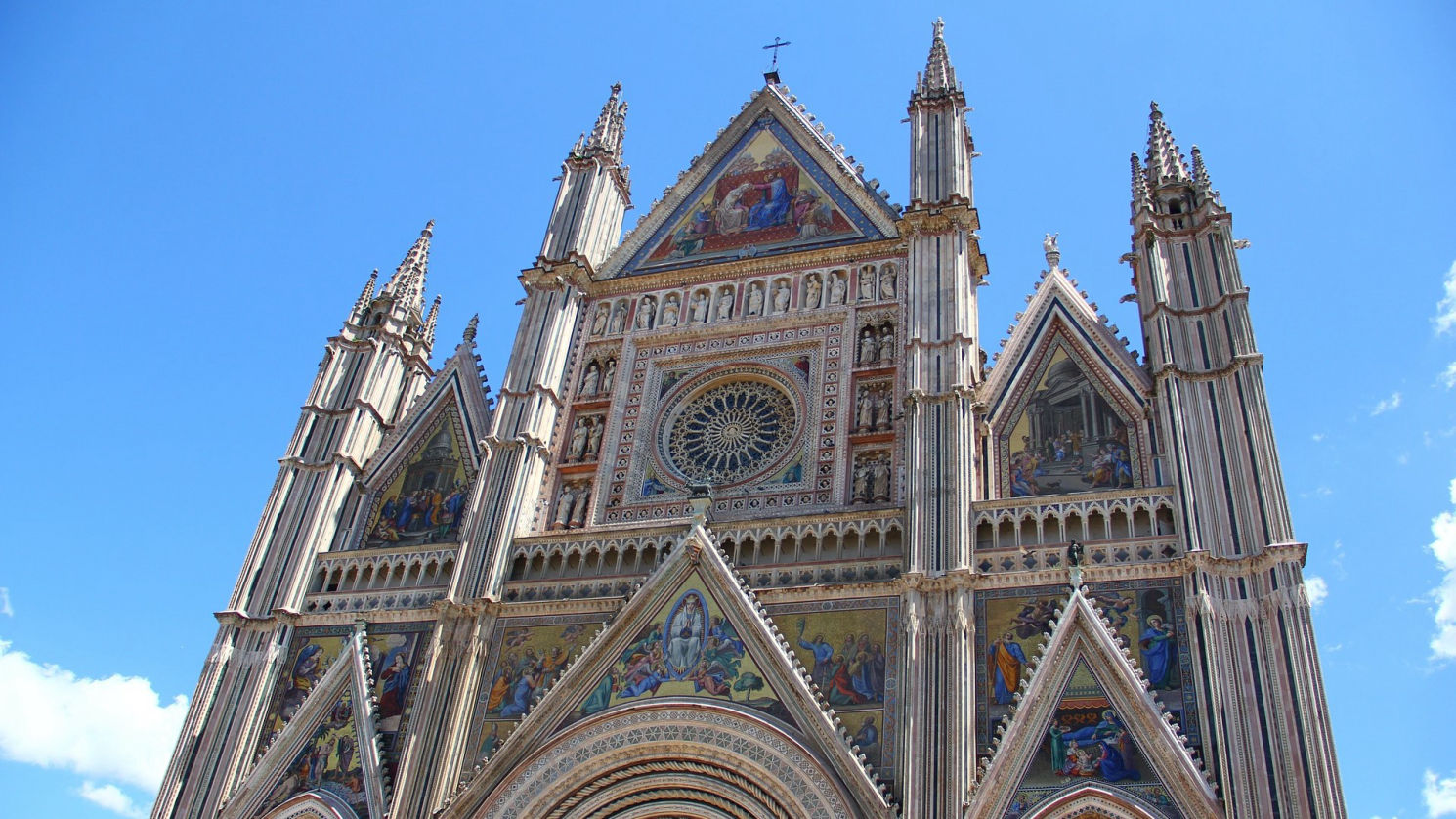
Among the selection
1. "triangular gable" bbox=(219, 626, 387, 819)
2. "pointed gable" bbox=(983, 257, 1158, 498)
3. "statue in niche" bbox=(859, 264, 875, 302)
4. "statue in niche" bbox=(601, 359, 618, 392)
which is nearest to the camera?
"triangular gable" bbox=(219, 626, 387, 819)

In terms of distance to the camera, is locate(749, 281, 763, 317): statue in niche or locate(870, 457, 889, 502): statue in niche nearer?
locate(870, 457, 889, 502): statue in niche

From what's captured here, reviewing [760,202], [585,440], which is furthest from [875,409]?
[760,202]

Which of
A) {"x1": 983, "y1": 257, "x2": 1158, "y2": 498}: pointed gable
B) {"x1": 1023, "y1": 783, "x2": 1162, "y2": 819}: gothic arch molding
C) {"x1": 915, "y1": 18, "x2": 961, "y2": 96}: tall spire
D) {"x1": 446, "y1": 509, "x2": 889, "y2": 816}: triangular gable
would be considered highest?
{"x1": 915, "y1": 18, "x2": 961, "y2": 96}: tall spire

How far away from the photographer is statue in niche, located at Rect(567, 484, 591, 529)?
1802 cm

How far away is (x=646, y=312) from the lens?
20531 mm

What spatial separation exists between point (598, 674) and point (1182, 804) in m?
7.12

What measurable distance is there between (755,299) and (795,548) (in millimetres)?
5262

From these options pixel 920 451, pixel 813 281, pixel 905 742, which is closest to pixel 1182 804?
pixel 905 742

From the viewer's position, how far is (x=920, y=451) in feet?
53.0

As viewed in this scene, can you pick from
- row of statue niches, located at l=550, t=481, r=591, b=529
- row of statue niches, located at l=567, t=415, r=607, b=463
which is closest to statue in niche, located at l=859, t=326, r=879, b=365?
row of statue niches, located at l=567, t=415, r=607, b=463

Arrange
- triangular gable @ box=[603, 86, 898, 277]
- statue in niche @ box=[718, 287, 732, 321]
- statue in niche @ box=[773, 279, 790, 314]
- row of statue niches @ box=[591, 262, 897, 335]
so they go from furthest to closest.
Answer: triangular gable @ box=[603, 86, 898, 277]
statue in niche @ box=[718, 287, 732, 321]
statue in niche @ box=[773, 279, 790, 314]
row of statue niches @ box=[591, 262, 897, 335]

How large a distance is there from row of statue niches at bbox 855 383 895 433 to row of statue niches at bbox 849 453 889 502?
1.54 ft

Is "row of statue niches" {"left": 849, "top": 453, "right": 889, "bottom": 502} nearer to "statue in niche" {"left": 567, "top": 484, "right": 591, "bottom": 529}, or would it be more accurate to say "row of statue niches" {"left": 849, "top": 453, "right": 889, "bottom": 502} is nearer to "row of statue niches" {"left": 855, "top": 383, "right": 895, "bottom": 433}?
"row of statue niches" {"left": 855, "top": 383, "right": 895, "bottom": 433}

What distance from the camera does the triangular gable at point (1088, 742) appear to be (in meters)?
12.7
